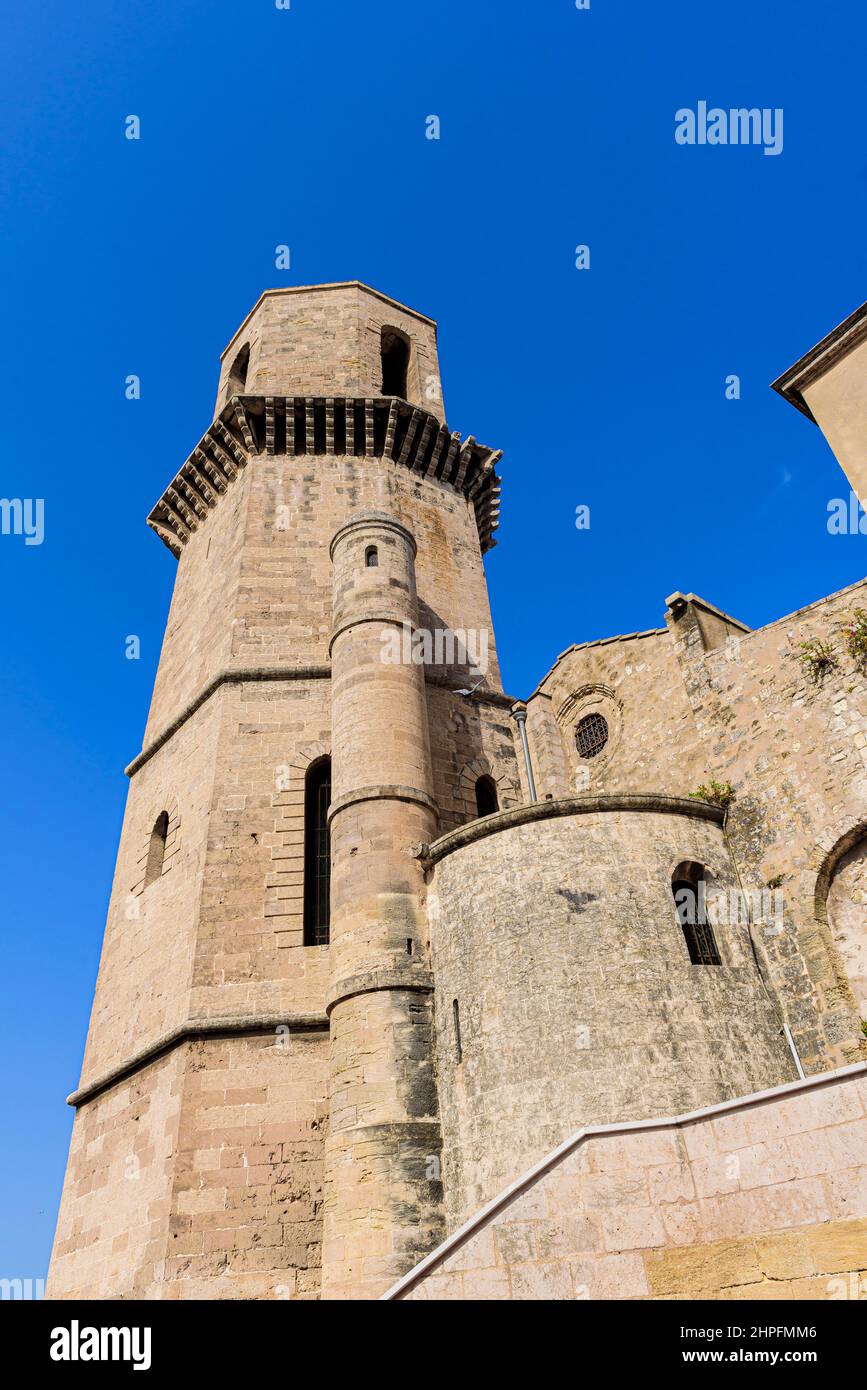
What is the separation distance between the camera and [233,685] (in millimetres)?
14156

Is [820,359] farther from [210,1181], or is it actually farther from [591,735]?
[210,1181]

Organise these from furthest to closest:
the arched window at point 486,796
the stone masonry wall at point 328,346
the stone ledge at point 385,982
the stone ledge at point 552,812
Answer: the stone masonry wall at point 328,346 → the arched window at point 486,796 → the stone ledge at point 552,812 → the stone ledge at point 385,982

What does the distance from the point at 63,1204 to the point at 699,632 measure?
12.2 m

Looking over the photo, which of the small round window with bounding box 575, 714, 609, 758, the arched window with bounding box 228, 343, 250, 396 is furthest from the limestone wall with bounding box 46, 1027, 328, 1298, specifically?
the arched window with bounding box 228, 343, 250, 396

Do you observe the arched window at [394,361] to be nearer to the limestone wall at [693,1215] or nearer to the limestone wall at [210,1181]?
the limestone wall at [210,1181]

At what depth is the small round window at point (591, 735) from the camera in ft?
49.6

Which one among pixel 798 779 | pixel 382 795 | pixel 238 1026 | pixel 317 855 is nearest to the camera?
pixel 238 1026

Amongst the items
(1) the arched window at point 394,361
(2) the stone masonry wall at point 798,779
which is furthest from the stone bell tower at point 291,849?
(2) the stone masonry wall at point 798,779

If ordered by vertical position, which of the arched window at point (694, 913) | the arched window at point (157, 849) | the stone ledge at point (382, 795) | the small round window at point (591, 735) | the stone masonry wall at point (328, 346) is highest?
the stone masonry wall at point (328, 346)

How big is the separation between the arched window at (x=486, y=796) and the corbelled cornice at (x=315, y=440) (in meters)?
7.01

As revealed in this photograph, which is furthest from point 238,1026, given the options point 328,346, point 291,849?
point 328,346

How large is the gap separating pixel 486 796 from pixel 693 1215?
9361 millimetres

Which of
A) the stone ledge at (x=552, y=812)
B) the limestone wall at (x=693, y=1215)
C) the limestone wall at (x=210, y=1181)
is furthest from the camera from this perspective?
the stone ledge at (x=552, y=812)

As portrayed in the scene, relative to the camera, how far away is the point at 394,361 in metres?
21.4
